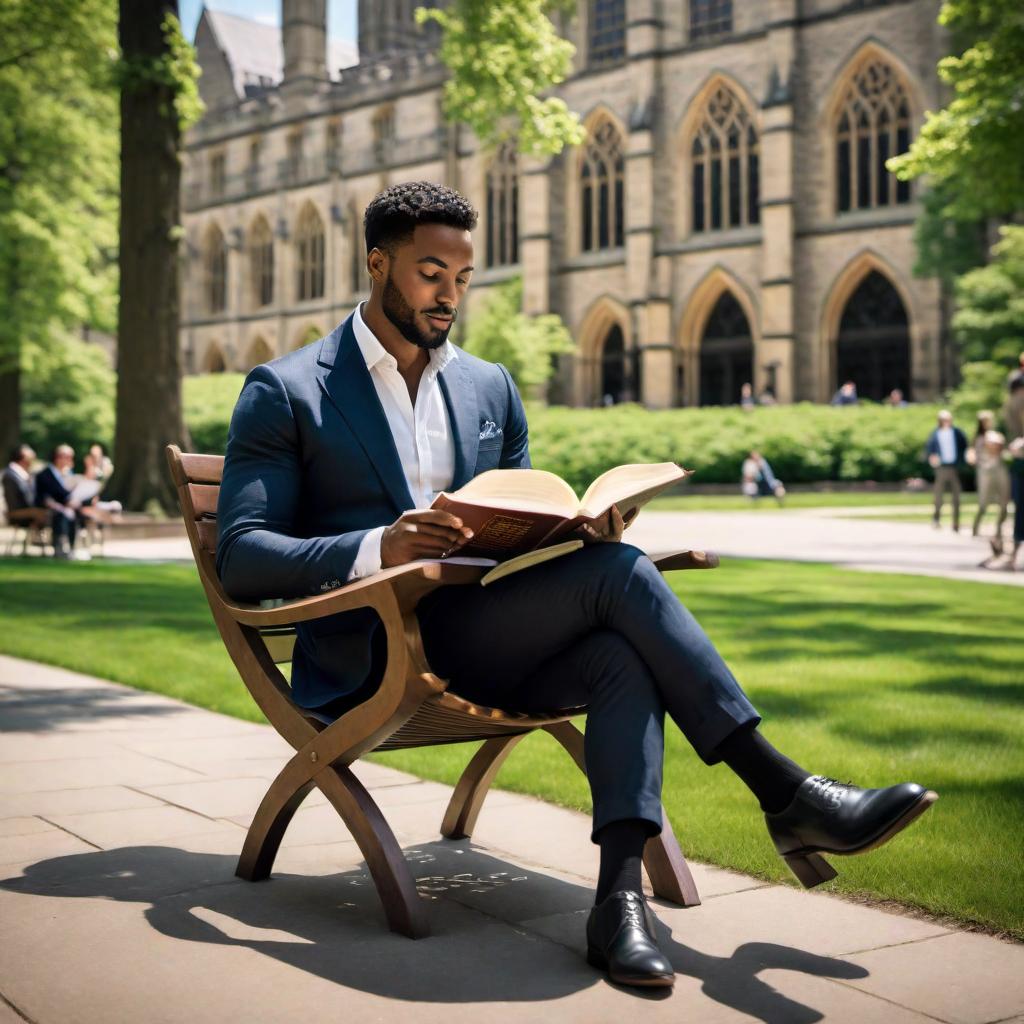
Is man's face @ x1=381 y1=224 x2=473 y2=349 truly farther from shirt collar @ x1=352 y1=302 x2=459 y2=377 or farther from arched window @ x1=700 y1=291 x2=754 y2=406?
arched window @ x1=700 y1=291 x2=754 y2=406

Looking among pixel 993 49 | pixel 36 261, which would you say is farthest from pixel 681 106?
pixel 993 49

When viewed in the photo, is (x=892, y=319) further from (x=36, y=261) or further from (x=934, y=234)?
(x=36, y=261)

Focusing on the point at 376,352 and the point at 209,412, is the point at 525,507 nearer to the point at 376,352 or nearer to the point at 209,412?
the point at 376,352

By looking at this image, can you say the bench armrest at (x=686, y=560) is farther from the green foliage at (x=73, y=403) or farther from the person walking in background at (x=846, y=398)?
the person walking in background at (x=846, y=398)

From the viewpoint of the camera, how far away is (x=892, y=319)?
3544cm

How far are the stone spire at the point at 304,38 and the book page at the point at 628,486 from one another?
53.8m

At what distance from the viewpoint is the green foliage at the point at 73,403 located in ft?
98.6

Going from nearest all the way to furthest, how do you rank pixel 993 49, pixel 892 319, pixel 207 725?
pixel 207 725 < pixel 993 49 < pixel 892 319

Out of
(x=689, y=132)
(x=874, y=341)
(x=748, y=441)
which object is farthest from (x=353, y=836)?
(x=689, y=132)

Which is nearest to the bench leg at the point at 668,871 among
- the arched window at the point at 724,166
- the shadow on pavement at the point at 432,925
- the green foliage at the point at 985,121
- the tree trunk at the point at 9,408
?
the shadow on pavement at the point at 432,925

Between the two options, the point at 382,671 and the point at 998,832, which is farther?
the point at 998,832

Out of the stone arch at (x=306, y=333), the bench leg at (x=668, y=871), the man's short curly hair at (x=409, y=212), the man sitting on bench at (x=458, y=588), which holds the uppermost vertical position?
the stone arch at (x=306, y=333)

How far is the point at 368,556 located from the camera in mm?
2908

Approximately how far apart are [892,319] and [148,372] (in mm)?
23559
